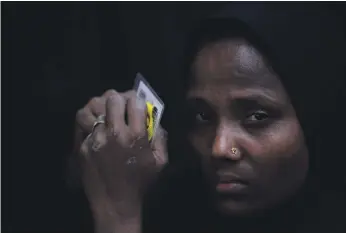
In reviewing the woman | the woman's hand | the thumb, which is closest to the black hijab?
the woman

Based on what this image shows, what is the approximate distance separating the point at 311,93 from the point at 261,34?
194mm

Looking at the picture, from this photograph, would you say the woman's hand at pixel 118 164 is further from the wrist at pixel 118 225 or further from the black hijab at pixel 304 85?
the black hijab at pixel 304 85

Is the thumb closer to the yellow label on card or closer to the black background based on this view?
the yellow label on card

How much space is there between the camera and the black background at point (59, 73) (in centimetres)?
214

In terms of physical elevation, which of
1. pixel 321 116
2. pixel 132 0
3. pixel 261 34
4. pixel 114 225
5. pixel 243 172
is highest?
pixel 132 0

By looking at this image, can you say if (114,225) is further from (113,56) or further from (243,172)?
(113,56)

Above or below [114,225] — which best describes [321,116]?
above

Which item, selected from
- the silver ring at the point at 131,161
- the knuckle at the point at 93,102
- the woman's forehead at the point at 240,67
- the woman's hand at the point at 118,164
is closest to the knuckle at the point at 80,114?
the knuckle at the point at 93,102

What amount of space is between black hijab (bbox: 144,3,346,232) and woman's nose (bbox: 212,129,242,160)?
17cm

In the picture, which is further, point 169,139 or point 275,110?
point 169,139

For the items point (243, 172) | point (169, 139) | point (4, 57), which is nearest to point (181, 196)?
point (169, 139)

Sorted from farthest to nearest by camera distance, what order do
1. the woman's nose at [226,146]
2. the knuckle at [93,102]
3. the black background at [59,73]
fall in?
the black background at [59,73], the knuckle at [93,102], the woman's nose at [226,146]

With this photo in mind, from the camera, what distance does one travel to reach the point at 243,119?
187cm

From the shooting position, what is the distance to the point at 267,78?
1.86 metres
